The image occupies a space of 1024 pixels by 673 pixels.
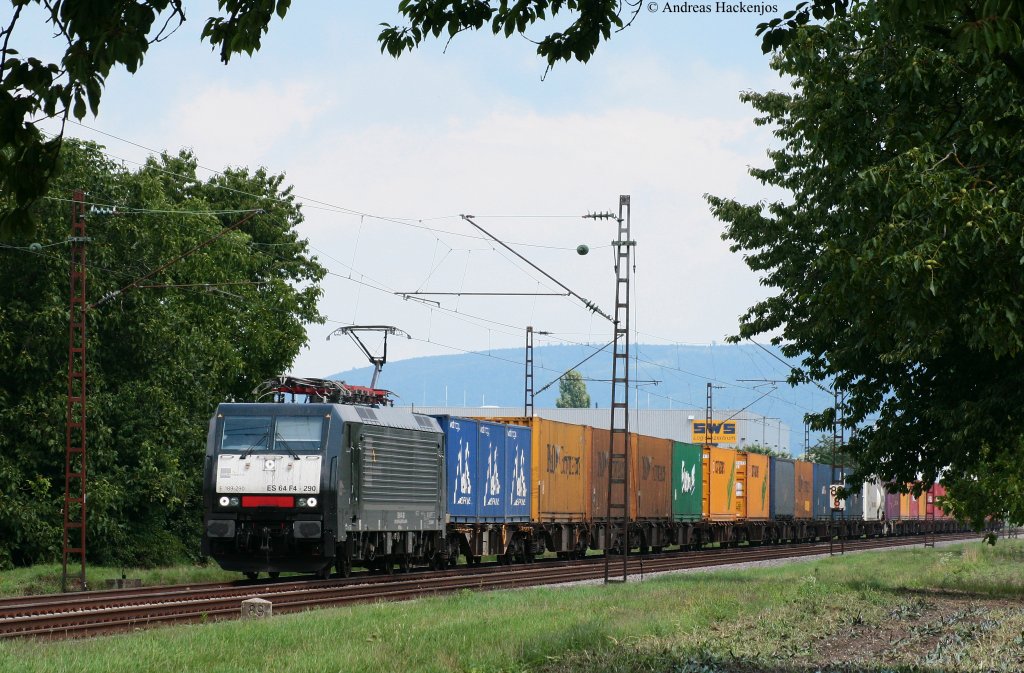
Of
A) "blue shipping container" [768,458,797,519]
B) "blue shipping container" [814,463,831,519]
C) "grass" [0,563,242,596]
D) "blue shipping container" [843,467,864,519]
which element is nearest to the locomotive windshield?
"grass" [0,563,242,596]

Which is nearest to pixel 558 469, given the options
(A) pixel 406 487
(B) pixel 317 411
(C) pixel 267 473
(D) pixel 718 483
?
(A) pixel 406 487

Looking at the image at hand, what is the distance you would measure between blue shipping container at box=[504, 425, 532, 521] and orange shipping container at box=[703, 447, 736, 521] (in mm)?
15761

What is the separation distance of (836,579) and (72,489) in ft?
57.1

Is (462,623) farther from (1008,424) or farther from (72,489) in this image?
(72,489)

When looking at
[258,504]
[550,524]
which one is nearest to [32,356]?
[258,504]

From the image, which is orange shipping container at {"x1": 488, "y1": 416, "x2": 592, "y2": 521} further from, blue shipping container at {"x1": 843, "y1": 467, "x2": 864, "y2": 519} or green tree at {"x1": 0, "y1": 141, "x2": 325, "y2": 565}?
blue shipping container at {"x1": 843, "y1": 467, "x2": 864, "y2": 519}

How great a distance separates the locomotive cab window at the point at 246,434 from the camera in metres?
25.2

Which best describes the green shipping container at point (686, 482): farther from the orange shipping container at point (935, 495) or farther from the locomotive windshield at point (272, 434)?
the locomotive windshield at point (272, 434)

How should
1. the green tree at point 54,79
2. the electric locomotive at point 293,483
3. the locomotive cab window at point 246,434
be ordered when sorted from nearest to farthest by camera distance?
1. the green tree at point 54,79
2. the electric locomotive at point 293,483
3. the locomotive cab window at point 246,434

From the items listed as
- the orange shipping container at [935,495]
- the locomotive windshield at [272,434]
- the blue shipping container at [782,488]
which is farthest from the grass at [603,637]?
the blue shipping container at [782,488]

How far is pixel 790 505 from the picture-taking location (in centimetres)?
5844

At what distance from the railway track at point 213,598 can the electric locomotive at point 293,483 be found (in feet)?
2.07

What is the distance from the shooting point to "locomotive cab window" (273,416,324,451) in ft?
82.4

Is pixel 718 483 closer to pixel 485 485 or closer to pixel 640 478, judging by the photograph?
pixel 640 478
